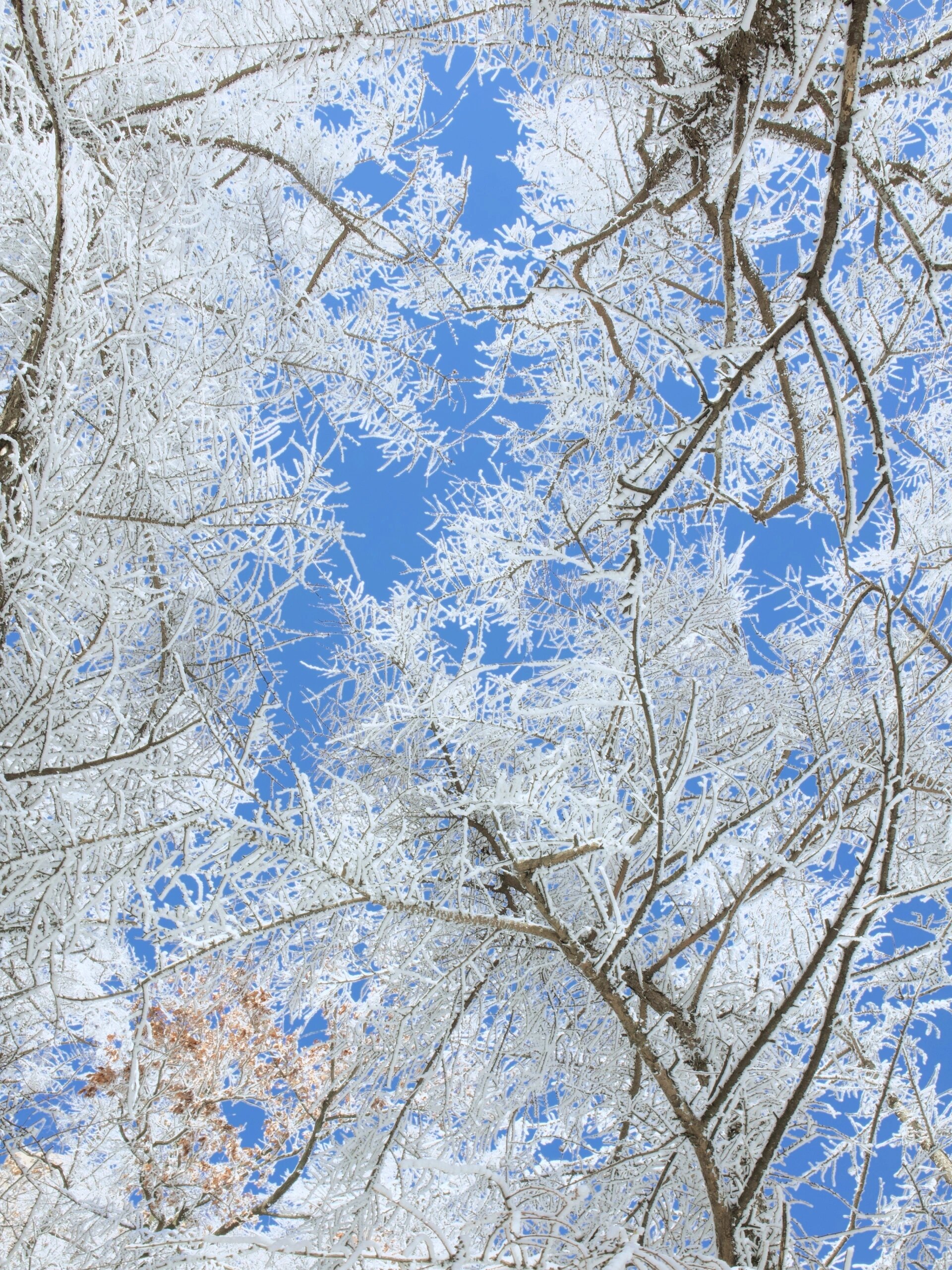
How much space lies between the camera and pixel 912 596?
376 cm

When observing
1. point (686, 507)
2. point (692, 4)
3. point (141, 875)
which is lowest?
point (141, 875)

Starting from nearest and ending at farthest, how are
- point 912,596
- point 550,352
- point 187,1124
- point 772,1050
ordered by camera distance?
point 772,1050, point 912,596, point 550,352, point 187,1124

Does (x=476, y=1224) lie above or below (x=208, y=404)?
below

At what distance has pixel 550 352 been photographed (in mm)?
4355

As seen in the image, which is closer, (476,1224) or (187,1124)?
(476,1224)

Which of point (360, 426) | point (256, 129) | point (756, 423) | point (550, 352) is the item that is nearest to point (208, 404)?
point (360, 426)

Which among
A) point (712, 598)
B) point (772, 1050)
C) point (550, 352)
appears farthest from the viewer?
point (550, 352)

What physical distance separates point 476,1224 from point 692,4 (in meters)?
3.56

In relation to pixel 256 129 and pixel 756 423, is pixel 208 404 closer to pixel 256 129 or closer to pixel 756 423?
pixel 256 129

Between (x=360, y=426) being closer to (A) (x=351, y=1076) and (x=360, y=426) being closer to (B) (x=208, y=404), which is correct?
(B) (x=208, y=404)

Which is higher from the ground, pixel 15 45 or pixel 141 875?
pixel 15 45

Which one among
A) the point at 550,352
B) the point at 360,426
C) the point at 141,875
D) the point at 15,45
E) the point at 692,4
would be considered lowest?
the point at 141,875

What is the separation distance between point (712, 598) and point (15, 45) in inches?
125

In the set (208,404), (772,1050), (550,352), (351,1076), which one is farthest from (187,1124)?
(550,352)
